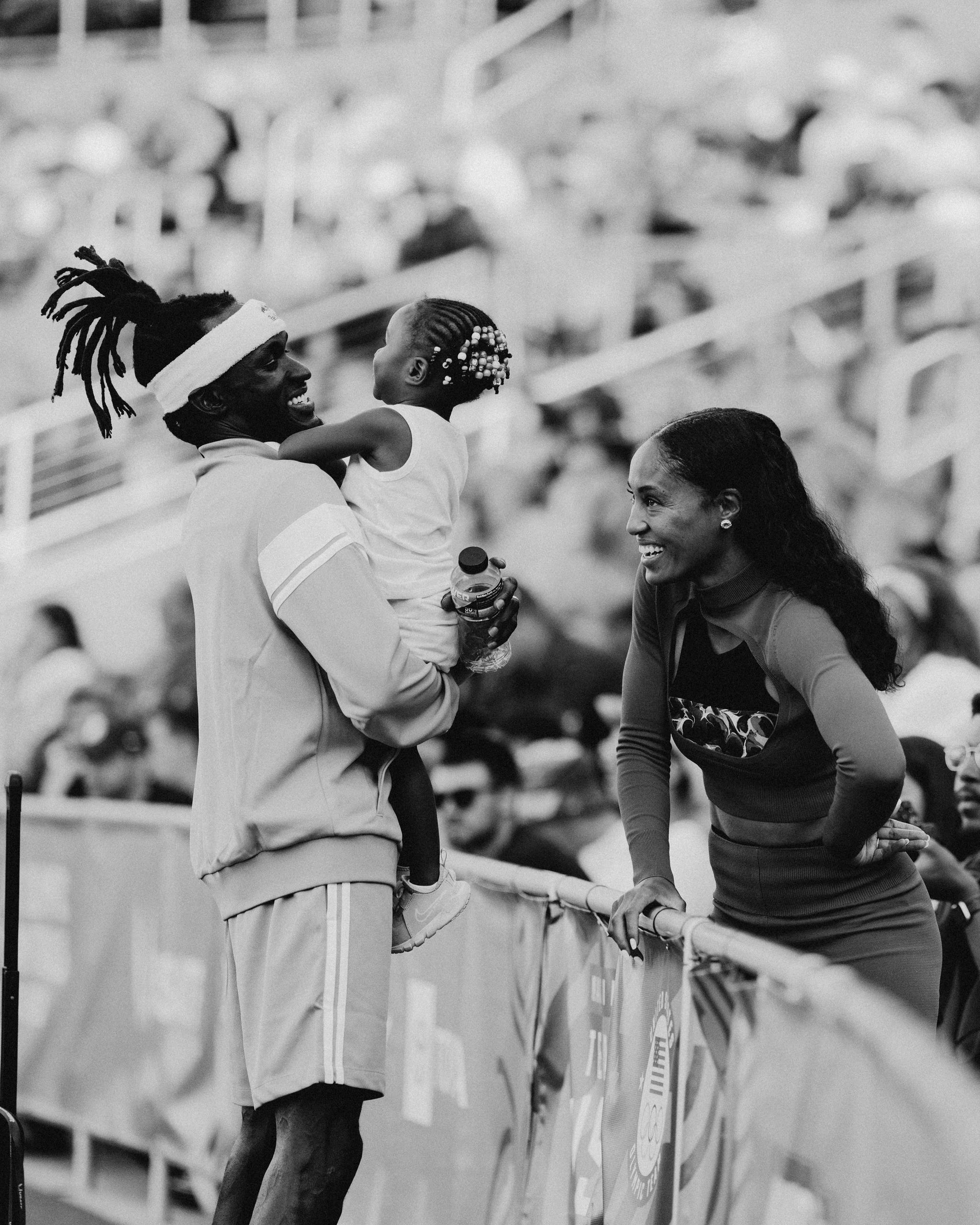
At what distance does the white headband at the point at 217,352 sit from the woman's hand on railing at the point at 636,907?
1119mm

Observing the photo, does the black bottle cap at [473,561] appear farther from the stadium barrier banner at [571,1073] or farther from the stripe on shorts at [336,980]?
the stadium barrier banner at [571,1073]

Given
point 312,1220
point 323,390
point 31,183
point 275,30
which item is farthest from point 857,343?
point 312,1220

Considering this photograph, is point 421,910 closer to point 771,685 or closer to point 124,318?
point 771,685

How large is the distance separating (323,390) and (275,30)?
6.84ft

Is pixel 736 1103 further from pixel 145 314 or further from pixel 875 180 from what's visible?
pixel 875 180

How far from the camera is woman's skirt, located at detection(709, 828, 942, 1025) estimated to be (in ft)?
9.84

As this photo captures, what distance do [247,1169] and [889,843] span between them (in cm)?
121

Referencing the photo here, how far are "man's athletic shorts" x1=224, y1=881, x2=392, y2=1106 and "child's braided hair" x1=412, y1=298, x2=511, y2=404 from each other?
2.93 feet

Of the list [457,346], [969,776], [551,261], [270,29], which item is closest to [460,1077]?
[969,776]

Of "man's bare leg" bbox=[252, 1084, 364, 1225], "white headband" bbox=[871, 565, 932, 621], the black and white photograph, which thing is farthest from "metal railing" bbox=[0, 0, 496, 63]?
"man's bare leg" bbox=[252, 1084, 364, 1225]

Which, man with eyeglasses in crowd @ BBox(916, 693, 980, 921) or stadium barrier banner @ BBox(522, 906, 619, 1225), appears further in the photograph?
man with eyeglasses in crowd @ BBox(916, 693, 980, 921)

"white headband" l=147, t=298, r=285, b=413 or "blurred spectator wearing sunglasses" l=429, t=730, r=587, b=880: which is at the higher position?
"white headband" l=147, t=298, r=285, b=413

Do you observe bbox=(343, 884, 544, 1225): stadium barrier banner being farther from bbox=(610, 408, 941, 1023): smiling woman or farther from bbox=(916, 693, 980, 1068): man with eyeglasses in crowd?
bbox=(916, 693, 980, 1068): man with eyeglasses in crowd

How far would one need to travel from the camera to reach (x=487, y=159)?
904 cm
